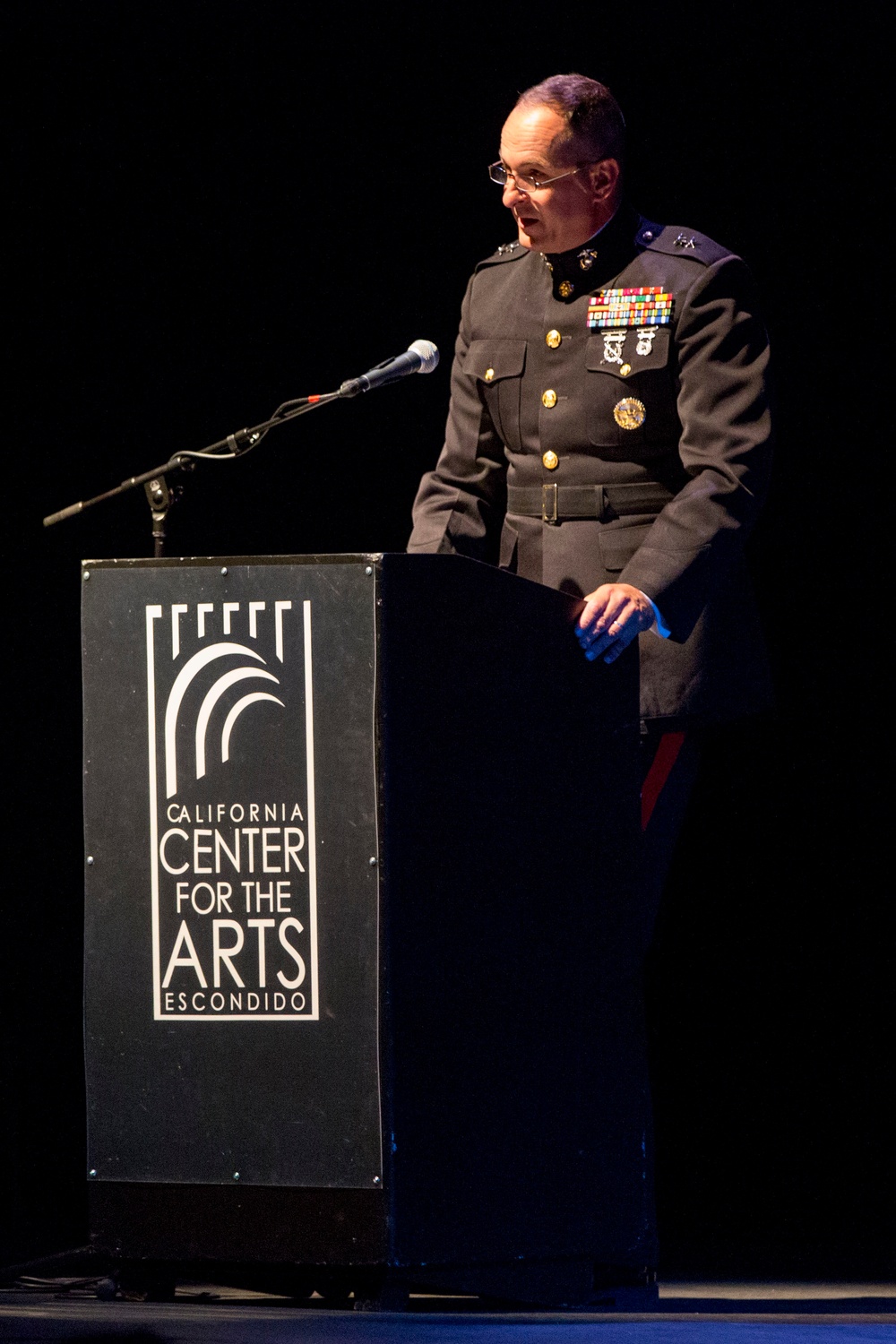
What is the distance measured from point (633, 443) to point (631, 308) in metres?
0.16

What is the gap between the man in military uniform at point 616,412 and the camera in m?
2.17

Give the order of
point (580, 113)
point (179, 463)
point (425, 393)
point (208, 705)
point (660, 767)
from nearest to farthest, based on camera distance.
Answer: point (208, 705) → point (179, 463) → point (580, 113) → point (660, 767) → point (425, 393)

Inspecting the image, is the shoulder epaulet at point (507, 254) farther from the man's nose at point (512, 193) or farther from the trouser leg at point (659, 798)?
the trouser leg at point (659, 798)

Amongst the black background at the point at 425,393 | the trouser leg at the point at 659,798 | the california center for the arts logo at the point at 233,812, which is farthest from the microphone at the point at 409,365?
the black background at the point at 425,393

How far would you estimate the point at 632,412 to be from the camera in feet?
7.34

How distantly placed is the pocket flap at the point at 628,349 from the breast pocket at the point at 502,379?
10 cm

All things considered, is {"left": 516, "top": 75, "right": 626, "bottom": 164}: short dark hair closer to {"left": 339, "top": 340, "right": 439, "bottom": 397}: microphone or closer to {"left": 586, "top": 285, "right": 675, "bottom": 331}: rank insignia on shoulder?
{"left": 586, "top": 285, "right": 675, "bottom": 331}: rank insignia on shoulder

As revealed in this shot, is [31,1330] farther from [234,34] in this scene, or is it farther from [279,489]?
[234,34]

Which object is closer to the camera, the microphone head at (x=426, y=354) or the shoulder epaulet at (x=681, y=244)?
the microphone head at (x=426, y=354)

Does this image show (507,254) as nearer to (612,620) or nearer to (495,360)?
(495,360)

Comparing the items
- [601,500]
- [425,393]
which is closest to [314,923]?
[601,500]

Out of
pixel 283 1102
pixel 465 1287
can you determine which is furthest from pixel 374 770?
pixel 465 1287

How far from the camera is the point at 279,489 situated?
3.52 metres

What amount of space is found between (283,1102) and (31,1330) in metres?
0.29
